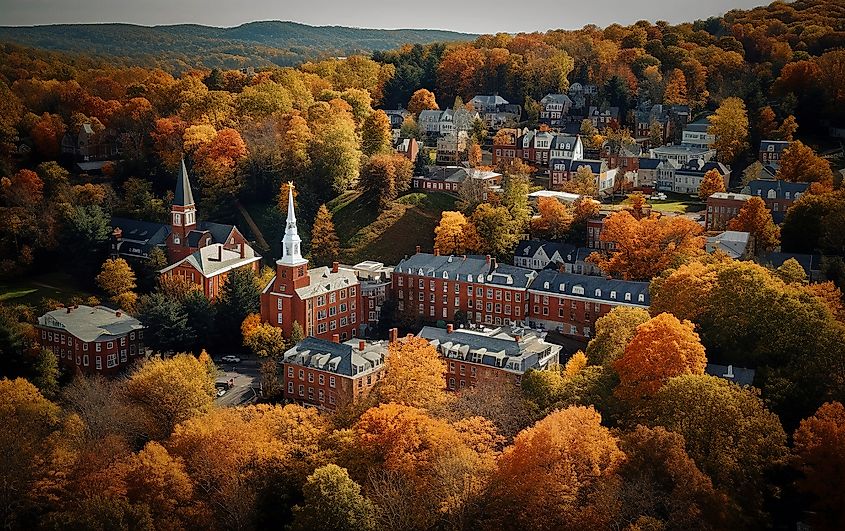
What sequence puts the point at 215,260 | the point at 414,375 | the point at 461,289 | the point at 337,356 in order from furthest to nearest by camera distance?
the point at 215,260, the point at 461,289, the point at 337,356, the point at 414,375

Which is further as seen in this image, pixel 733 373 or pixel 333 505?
pixel 733 373

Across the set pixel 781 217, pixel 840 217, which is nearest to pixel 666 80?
pixel 781 217

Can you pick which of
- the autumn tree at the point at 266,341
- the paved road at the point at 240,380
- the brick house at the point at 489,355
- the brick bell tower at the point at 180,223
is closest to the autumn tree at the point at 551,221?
the brick house at the point at 489,355

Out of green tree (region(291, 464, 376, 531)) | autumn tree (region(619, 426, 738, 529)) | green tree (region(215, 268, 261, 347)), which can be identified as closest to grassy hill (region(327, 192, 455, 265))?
green tree (region(215, 268, 261, 347))

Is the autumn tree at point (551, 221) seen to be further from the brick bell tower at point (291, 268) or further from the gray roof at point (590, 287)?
the brick bell tower at point (291, 268)

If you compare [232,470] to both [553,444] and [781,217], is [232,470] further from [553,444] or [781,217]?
[781,217]

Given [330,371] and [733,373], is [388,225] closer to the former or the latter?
[330,371]

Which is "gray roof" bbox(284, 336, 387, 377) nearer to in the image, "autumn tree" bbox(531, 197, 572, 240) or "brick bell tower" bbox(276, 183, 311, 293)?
"brick bell tower" bbox(276, 183, 311, 293)

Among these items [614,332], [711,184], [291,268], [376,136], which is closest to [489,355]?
[614,332]
